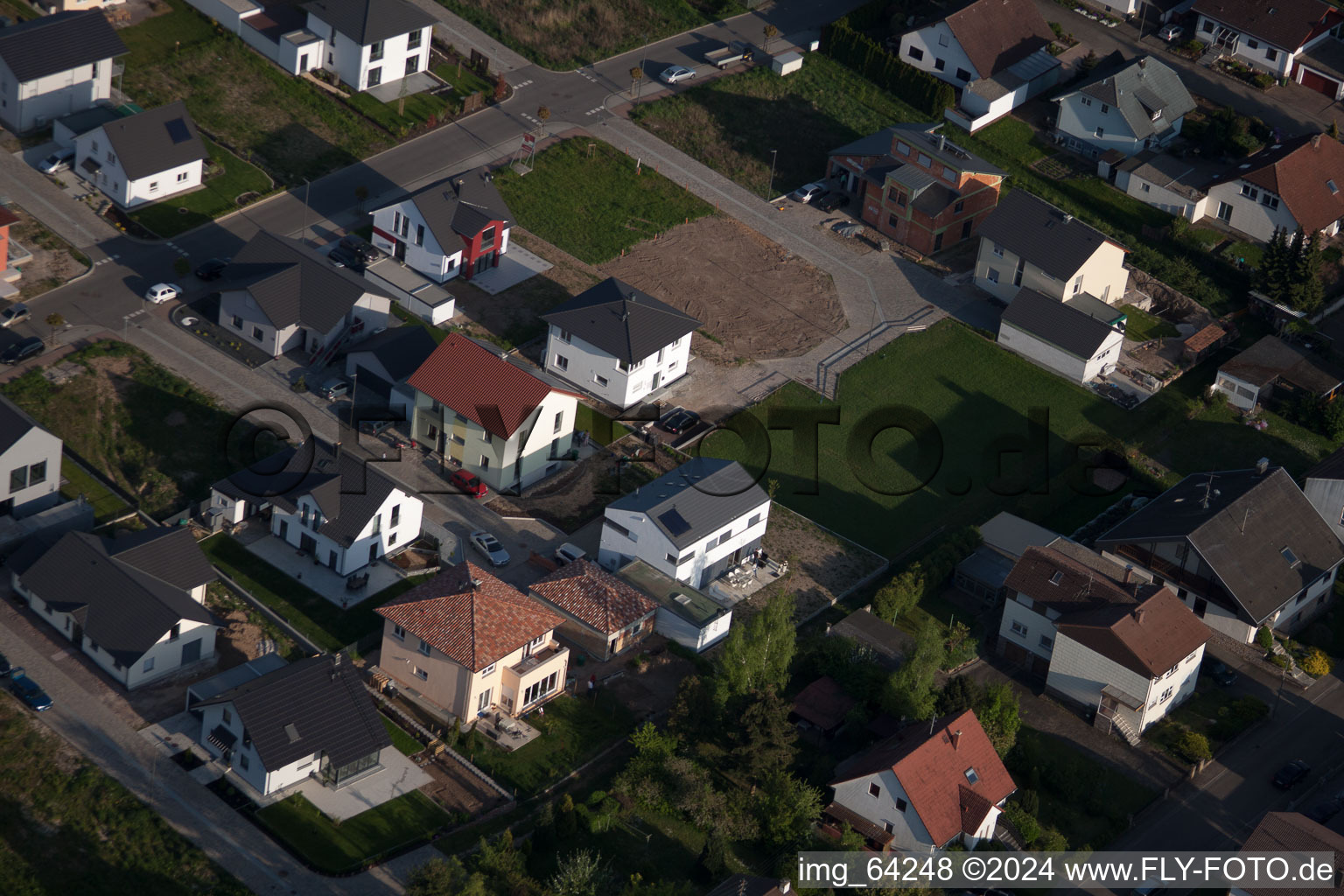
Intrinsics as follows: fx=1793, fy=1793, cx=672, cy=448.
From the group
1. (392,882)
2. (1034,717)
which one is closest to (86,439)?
(392,882)

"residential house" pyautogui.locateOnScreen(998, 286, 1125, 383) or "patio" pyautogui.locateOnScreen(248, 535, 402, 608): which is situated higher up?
"residential house" pyautogui.locateOnScreen(998, 286, 1125, 383)

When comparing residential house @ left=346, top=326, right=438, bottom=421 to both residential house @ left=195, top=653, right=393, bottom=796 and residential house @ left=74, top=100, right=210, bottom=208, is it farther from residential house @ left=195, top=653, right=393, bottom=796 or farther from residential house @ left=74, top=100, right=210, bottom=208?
residential house @ left=195, top=653, right=393, bottom=796

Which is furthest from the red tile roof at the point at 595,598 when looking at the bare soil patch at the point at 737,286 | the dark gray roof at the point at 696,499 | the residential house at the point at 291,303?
the bare soil patch at the point at 737,286

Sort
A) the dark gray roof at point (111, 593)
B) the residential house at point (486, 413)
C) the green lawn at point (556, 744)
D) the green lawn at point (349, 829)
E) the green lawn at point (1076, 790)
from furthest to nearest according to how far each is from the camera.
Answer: the residential house at point (486, 413), the dark gray roof at point (111, 593), the green lawn at point (1076, 790), the green lawn at point (556, 744), the green lawn at point (349, 829)

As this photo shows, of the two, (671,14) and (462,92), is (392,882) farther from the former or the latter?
(671,14)

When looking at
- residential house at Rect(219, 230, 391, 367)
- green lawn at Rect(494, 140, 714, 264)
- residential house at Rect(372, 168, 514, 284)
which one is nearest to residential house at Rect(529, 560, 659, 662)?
residential house at Rect(219, 230, 391, 367)

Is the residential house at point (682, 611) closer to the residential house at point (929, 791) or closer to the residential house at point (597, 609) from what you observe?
the residential house at point (597, 609)
